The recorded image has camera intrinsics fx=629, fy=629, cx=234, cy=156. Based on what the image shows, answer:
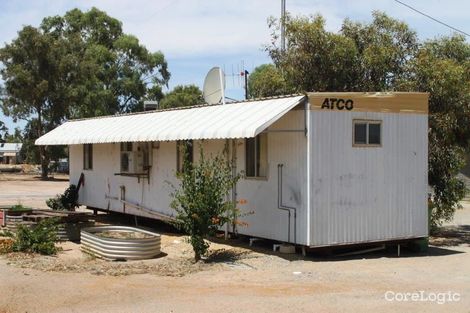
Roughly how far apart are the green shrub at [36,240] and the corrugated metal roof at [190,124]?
3.10 m

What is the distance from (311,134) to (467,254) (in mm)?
4368

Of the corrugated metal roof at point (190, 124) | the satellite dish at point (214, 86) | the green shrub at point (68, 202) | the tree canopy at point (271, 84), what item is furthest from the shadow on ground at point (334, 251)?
the green shrub at point (68, 202)

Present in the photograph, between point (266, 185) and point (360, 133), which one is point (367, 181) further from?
point (266, 185)

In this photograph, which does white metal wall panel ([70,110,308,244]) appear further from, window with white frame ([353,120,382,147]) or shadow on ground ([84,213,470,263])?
window with white frame ([353,120,382,147])

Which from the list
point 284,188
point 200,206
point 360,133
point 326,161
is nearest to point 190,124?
point 284,188

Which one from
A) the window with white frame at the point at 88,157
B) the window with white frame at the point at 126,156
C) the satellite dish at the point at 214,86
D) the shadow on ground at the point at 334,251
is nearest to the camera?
the shadow on ground at the point at 334,251

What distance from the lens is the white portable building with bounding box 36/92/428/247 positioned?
1134cm

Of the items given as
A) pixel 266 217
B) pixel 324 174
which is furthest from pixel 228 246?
pixel 324 174

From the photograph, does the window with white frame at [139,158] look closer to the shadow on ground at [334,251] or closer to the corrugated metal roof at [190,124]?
the corrugated metal roof at [190,124]

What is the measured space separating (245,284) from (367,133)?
14.1 ft

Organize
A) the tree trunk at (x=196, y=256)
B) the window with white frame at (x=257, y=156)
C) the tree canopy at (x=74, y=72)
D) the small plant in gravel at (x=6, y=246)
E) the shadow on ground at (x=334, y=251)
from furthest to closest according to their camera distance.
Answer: the tree canopy at (x=74, y=72) < the window with white frame at (x=257, y=156) < the small plant in gravel at (x=6, y=246) < the shadow on ground at (x=334, y=251) < the tree trunk at (x=196, y=256)

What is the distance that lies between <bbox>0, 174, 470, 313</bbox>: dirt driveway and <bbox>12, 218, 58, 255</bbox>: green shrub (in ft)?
1.02

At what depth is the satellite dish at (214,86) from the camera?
1592 cm
